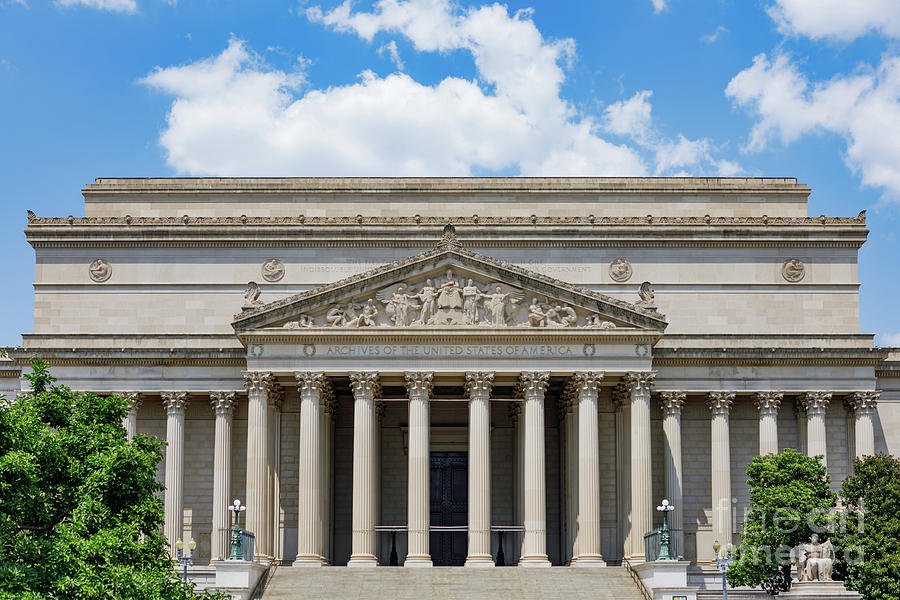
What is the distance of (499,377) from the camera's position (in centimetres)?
7044

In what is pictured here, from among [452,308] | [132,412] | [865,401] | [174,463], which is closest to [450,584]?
[452,308]

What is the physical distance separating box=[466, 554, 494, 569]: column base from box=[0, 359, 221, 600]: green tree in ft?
67.0

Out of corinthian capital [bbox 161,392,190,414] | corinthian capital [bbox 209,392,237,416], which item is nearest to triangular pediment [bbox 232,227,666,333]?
corinthian capital [bbox 209,392,237,416]

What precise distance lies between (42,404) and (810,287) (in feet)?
167

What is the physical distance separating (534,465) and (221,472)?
1726 cm

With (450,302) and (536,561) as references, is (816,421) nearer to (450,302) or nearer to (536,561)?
(536,561)

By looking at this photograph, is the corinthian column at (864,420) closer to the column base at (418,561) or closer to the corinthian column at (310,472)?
the column base at (418,561)

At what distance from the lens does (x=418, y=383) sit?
69188mm

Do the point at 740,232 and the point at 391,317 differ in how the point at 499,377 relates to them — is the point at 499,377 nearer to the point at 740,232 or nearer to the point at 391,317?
the point at 391,317

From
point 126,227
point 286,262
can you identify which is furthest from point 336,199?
point 126,227

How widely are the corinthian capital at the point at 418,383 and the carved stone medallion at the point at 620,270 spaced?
18401 millimetres

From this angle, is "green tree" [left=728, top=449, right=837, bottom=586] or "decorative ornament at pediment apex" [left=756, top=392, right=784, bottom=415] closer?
"green tree" [left=728, top=449, right=837, bottom=586]

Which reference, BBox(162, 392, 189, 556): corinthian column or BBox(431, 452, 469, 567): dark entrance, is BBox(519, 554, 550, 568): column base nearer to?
BBox(431, 452, 469, 567): dark entrance

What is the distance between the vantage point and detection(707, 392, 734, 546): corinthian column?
7369cm
